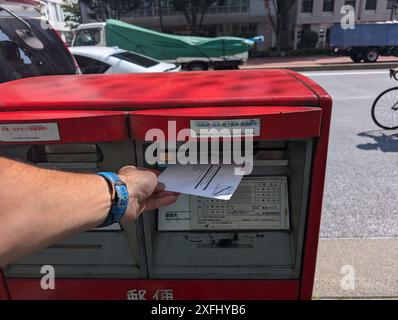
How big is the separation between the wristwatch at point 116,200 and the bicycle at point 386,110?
537cm

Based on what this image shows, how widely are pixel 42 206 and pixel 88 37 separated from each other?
15257 millimetres

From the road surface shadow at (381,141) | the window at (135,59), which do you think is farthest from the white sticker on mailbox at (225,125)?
the window at (135,59)

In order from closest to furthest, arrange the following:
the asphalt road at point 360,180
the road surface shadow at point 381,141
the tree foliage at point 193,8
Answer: the asphalt road at point 360,180 → the road surface shadow at point 381,141 → the tree foliage at point 193,8

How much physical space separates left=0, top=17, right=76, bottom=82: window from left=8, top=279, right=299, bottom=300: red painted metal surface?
6.60ft

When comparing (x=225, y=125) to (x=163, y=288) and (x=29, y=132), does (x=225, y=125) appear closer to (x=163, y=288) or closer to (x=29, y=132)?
(x=29, y=132)

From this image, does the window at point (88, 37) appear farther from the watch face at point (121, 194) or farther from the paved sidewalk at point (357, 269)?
the watch face at point (121, 194)

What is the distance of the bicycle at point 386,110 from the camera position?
5.50 m

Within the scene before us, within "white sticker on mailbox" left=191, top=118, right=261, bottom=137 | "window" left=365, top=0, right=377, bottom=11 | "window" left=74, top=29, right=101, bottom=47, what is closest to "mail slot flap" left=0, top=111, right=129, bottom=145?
"white sticker on mailbox" left=191, top=118, right=261, bottom=137

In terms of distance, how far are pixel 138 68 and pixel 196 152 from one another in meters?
7.20

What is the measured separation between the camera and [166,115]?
1252 millimetres

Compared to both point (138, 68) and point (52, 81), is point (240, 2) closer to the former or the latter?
point (138, 68)

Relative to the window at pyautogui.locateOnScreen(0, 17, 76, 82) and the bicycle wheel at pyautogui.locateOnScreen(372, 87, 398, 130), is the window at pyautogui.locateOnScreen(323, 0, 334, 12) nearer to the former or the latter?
the bicycle wheel at pyautogui.locateOnScreen(372, 87, 398, 130)

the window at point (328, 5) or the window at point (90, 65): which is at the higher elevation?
the window at point (328, 5)
